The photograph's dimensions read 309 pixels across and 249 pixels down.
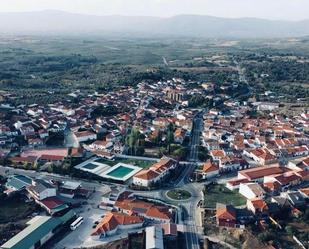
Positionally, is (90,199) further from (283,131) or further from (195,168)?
(283,131)

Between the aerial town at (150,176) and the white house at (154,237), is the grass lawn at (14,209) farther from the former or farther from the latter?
the white house at (154,237)

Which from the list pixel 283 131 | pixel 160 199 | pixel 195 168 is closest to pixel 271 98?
pixel 283 131

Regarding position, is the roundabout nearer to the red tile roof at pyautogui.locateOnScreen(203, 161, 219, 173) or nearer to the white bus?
the red tile roof at pyautogui.locateOnScreen(203, 161, 219, 173)

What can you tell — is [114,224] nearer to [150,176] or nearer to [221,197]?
[150,176]

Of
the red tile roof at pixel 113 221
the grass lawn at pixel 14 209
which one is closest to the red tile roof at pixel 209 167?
the red tile roof at pixel 113 221

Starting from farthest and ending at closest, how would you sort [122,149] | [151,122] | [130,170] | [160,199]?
[151,122]
[122,149]
[130,170]
[160,199]

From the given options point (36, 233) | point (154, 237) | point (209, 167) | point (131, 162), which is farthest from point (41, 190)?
point (209, 167)
